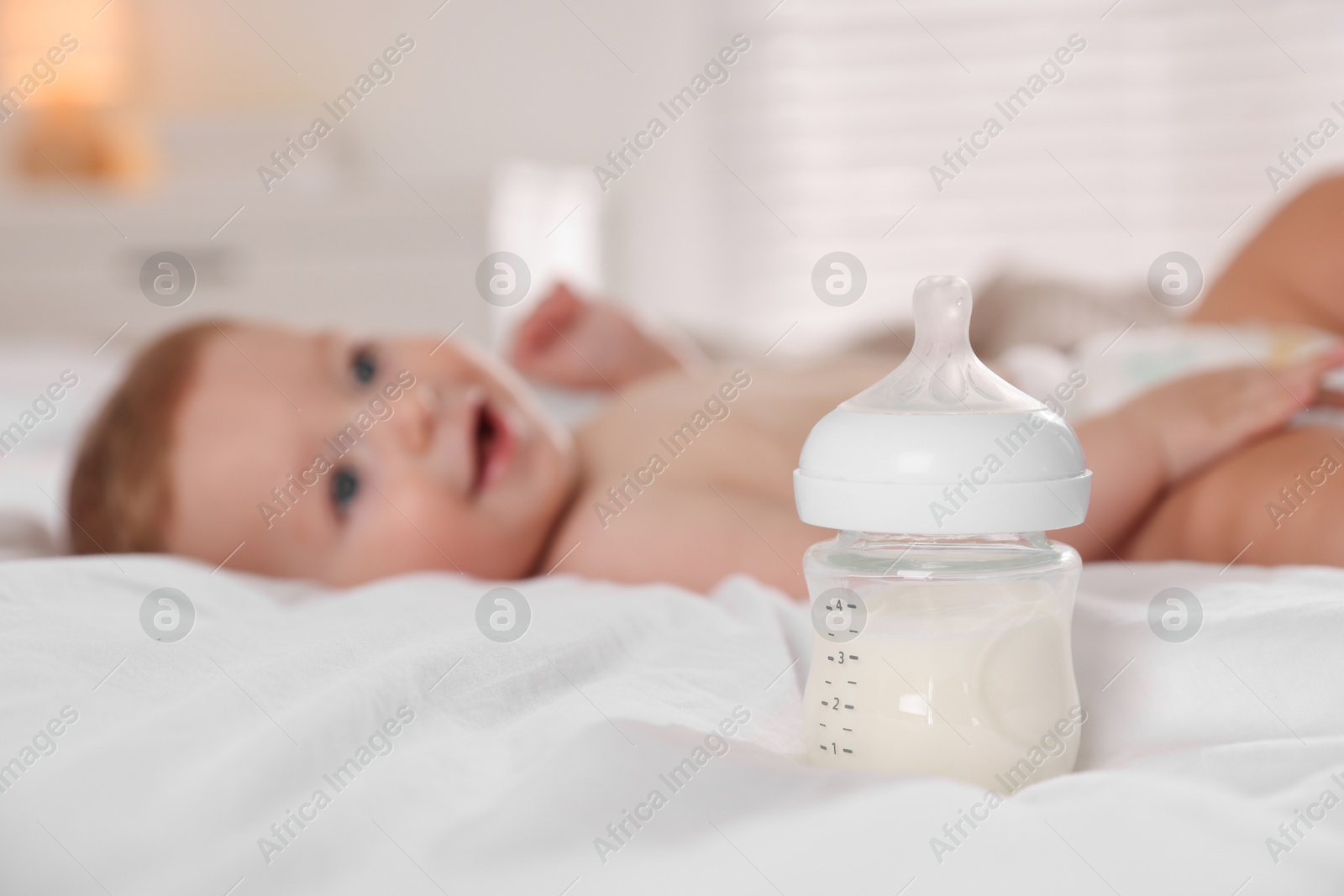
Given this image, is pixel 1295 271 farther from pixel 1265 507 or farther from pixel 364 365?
pixel 364 365

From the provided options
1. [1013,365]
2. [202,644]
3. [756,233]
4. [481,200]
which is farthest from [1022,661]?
[756,233]

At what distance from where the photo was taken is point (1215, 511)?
93 centimetres

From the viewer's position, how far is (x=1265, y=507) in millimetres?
886

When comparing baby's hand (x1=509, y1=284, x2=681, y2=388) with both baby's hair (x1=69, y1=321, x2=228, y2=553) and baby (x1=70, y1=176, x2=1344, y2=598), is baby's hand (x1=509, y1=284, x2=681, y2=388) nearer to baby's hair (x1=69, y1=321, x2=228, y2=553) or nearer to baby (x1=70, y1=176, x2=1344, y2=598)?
baby (x1=70, y1=176, x2=1344, y2=598)

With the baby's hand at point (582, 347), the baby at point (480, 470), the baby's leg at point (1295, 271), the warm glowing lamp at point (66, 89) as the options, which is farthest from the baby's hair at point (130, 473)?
the warm glowing lamp at point (66, 89)

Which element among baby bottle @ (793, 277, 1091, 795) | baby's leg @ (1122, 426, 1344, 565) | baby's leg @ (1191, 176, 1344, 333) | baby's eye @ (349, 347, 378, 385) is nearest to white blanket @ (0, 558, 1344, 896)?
baby bottle @ (793, 277, 1091, 795)

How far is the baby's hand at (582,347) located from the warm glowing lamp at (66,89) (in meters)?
1.83

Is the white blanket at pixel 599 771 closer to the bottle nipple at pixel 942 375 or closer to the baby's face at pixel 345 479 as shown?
the bottle nipple at pixel 942 375

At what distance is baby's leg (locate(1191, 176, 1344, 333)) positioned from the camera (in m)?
1.34

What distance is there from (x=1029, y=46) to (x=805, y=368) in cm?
204

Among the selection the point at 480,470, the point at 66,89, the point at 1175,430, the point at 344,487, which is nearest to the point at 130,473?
the point at 344,487

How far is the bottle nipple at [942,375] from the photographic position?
518 millimetres

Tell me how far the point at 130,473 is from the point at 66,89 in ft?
8.11

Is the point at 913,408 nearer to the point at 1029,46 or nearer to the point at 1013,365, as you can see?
the point at 1013,365
